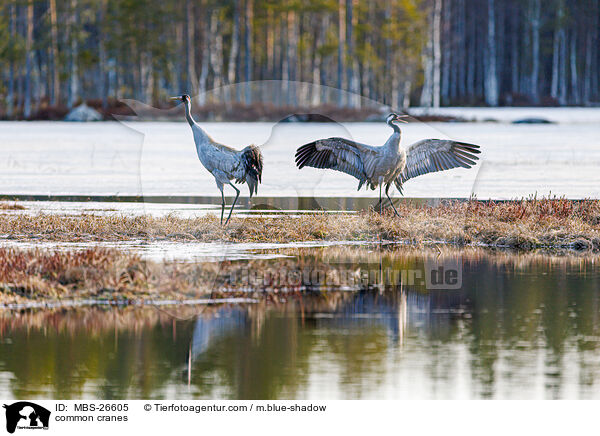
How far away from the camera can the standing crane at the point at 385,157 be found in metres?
13.8

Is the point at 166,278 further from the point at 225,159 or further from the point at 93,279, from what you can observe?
the point at 225,159

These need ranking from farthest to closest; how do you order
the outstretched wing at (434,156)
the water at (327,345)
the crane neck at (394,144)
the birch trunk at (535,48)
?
A: the birch trunk at (535,48), the outstretched wing at (434,156), the crane neck at (394,144), the water at (327,345)

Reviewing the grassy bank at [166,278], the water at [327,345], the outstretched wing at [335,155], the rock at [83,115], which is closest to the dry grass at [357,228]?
the outstretched wing at [335,155]

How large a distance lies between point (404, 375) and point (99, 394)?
218 cm

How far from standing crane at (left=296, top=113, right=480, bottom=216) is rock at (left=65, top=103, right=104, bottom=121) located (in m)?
43.2

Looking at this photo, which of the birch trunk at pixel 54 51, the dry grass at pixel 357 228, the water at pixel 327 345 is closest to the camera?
the water at pixel 327 345

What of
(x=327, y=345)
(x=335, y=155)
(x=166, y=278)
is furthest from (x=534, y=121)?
(x=327, y=345)

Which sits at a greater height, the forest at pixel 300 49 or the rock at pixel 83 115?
the forest at pixel 300 49

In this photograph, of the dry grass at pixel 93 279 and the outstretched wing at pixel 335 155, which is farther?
the outstretched wing at pixel 335 155

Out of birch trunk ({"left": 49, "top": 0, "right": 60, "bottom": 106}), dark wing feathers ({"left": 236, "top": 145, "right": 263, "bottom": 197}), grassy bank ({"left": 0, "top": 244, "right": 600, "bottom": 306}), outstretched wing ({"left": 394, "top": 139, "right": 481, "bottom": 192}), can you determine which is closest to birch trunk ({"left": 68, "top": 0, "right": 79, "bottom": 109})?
birch trunk ({"left": 49, "top": 0, "right": 60, "bottom": 106})

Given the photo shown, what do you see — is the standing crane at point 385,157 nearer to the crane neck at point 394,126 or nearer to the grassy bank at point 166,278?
the crane neck at point 394,126

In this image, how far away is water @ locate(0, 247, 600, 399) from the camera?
757cm

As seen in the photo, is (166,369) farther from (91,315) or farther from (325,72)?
(325,72)

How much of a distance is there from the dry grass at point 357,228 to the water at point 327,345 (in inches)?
107
